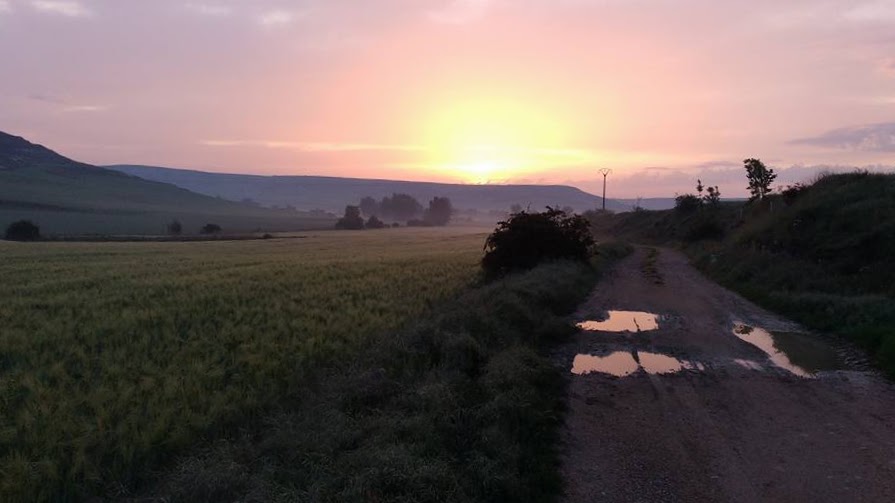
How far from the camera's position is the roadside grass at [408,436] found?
16.3ft

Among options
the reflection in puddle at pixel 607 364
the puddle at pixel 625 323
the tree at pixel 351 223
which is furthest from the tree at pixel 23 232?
the reflection in puddle at pixel 607 364

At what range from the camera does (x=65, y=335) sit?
11.5 meters

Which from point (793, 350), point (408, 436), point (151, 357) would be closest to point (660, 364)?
point (793, 350)

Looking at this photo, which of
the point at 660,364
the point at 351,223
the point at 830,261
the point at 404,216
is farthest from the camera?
the point at 404,216

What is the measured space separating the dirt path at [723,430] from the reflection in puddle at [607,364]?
96mm

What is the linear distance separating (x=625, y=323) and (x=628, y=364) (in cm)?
361

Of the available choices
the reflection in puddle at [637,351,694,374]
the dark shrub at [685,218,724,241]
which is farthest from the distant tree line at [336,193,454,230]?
the reflection in puddle at [637,351,694,374]

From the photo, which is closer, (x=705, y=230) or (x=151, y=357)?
(x=151, y=357)

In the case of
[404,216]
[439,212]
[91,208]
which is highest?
[439,212]

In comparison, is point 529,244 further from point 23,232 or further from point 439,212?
point 439,212

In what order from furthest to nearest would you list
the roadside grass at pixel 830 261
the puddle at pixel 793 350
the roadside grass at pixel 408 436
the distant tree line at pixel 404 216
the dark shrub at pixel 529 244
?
the distant tree line at pixel 404 216 < the dark shrub at pixel 529 244 < the roadside grass at pixel 830 261 < the puddle at pixel 793 350 < the roadside grass at pixel 408 436

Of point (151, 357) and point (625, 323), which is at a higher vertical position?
point (625, 323)

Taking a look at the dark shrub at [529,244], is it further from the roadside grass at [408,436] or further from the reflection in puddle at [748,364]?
the roadside grass at [408,436]

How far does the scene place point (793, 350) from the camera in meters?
10.9
